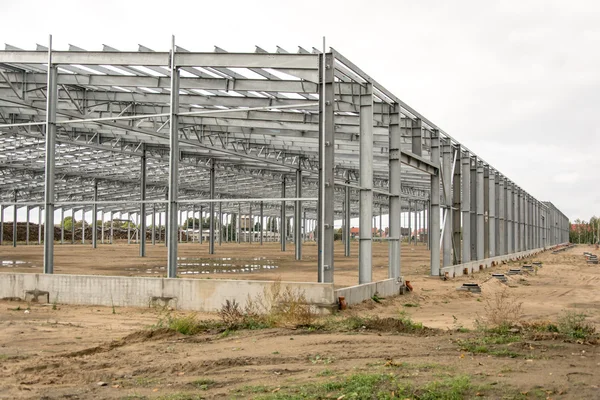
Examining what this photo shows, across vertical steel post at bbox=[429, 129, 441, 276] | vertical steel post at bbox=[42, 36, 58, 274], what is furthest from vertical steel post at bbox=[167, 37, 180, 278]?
vertical steel post at bbox=[429, 129, 441, 276]

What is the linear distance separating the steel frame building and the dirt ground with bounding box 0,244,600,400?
4275mm

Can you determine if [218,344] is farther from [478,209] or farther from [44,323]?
[478,209]

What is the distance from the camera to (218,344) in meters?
10.3

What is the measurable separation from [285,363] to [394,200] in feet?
37.7

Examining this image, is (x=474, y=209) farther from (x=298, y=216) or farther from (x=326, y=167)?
(x=326, y=167)

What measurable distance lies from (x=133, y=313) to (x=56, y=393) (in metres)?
7.33

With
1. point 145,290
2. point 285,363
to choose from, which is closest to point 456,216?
point 145,290

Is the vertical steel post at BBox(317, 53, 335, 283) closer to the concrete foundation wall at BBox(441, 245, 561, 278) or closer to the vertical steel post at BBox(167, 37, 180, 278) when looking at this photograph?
the vertical steel post at BBox(167, 37, 180, 278)

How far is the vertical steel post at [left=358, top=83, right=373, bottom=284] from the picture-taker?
55.7 feet

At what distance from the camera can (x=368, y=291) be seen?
16516 millimetres

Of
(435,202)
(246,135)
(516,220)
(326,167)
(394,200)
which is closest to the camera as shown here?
(326,167)

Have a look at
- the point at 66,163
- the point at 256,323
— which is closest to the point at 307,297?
the point at 256,323

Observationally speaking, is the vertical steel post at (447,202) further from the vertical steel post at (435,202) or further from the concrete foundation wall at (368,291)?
the concrete foundation wall at (368,291)

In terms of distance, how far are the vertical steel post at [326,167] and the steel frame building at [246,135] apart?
0.03 m
